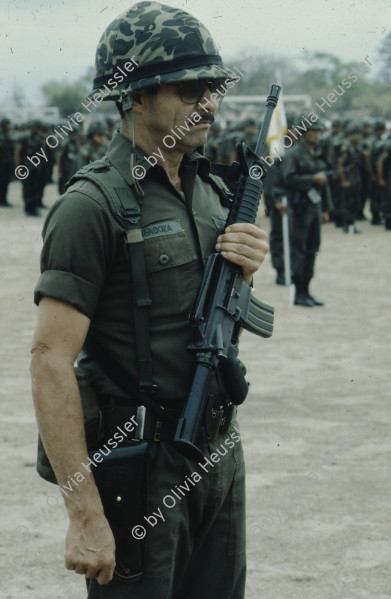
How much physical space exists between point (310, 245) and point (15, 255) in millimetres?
5491

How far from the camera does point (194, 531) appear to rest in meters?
2.31

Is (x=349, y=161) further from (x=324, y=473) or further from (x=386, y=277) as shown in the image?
(x=324, y=473)

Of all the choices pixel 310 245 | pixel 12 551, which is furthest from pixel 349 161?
pixel 12 551

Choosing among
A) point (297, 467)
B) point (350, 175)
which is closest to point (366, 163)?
point (350, 175)

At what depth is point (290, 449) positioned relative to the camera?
529 cm

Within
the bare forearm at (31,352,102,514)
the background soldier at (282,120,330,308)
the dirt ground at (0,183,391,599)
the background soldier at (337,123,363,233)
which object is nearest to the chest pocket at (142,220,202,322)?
the bare forearm at (31,352,102,514)

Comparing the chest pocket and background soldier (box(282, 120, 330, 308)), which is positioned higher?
the chest pocket

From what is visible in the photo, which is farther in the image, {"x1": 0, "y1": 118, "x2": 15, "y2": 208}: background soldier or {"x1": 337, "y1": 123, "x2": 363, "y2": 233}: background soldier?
{"x1": 0, "y1": 118, "x2": 15, "y2": 208}: background soldier

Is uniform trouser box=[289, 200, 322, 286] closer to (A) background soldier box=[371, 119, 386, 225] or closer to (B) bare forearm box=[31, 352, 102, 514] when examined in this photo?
(B) bare forearm box=[31, 352, 102, 514]

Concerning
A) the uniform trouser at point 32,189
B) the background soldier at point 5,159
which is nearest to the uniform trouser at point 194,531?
the uniform trouser at point 32,189

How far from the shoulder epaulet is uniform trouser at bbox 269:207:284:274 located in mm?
9552

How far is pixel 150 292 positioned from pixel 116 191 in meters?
0.23

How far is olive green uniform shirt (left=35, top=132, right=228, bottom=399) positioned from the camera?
202 cm

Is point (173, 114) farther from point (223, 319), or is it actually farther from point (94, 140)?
point (94, 140)
